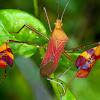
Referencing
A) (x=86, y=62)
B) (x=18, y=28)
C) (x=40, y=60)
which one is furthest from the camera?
(x=40, y=60)

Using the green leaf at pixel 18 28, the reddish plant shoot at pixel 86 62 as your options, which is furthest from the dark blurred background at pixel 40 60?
the green leaf at pixel 18 28

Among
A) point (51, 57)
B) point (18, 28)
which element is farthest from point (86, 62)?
point (18, 28)

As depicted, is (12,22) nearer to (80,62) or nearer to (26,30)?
(26,30)

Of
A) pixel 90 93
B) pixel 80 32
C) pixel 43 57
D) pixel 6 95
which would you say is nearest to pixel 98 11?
pixel 80 32

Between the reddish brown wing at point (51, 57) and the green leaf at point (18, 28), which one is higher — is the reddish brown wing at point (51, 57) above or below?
below

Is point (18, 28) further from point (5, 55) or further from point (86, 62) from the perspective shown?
point (86, 62)

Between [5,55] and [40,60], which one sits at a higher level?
[5,55]

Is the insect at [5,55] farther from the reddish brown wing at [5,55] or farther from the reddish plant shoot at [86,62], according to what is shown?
the reddish plant shoot at [86,62]
